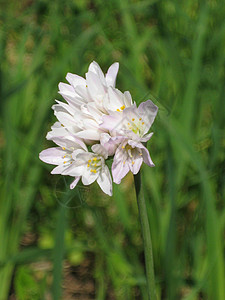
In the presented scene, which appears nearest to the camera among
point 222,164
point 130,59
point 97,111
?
point 97,111

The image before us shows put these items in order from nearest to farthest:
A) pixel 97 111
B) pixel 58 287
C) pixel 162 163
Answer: pixel 97 111, pixel 58 287, pixel 162 163

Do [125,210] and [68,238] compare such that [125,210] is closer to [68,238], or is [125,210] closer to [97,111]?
[68,238]

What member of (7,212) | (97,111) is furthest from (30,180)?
(97,111)

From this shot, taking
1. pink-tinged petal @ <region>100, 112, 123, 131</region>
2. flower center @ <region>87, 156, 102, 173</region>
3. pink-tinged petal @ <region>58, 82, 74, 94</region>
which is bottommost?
flower center @ <region>87, 156, 102, 173</region>

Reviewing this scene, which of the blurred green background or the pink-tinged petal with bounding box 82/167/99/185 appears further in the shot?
the blurred green background

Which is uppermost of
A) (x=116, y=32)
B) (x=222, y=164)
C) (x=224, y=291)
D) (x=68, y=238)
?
(x=116, y=32)

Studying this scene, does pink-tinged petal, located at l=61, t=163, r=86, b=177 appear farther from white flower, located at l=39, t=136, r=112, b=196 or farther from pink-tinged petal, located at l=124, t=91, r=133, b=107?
pink-tinged petal, located at l=124, t=91, r=133, b=107

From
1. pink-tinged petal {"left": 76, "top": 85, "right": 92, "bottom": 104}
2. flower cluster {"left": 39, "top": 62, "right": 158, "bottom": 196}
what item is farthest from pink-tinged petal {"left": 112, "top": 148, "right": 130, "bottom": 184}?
pink-tinged petal {"left": 76, "top": 85, "right": 92, "bottom": 104}
